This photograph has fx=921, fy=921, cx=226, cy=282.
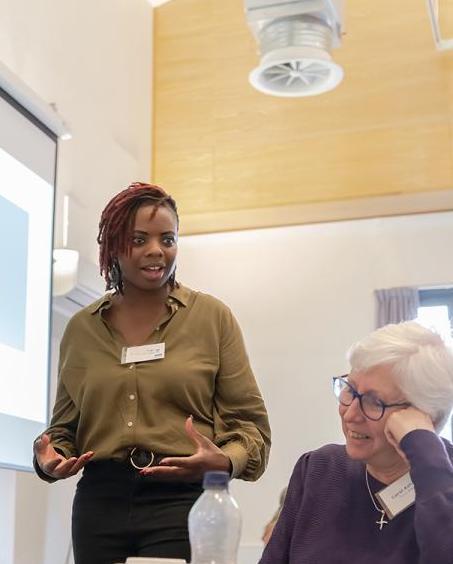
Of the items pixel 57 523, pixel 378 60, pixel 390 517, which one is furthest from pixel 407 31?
pixel 390 517

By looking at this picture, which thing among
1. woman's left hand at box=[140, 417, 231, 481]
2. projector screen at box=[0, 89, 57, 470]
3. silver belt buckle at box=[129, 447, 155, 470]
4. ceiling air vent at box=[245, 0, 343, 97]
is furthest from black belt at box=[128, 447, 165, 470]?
ceiling air vent at box=[245, 0, 343, 97]

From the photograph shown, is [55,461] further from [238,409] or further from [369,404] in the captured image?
[369,404]

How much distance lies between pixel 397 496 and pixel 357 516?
0.09 m

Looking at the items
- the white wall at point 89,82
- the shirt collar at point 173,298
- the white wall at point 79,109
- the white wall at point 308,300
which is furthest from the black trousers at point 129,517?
the white wall at point 308,300

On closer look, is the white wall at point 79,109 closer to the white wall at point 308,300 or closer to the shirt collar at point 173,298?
the white wall at point 308,300

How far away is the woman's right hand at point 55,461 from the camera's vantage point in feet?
5.98

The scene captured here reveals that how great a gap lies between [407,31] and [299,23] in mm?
1300

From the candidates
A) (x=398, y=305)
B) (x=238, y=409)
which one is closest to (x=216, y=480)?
(x=238, y=409)

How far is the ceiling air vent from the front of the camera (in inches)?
164

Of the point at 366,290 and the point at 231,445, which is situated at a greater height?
the point at 366,290

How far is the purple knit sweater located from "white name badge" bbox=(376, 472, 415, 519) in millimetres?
15

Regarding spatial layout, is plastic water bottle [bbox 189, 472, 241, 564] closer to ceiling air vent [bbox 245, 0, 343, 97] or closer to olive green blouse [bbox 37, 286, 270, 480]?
olive green blouse [bbox 37, 286, 270, 480]

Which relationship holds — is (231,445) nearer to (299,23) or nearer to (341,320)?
(299,23)

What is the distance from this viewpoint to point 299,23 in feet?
13.9
